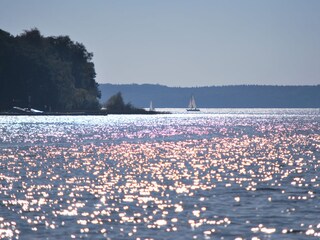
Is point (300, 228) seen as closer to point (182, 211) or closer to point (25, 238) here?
point (182, 211)

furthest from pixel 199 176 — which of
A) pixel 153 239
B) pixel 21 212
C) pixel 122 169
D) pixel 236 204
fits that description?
pixel 153 239

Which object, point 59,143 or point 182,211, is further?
point 59,143

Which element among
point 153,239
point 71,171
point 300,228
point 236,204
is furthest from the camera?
point 71,171

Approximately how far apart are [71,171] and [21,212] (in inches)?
944

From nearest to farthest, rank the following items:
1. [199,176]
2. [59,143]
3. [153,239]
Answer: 1. [153,239]
2. [199,176]
3. [59,143]

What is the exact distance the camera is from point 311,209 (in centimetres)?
4084

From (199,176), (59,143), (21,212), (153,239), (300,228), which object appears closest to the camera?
(153,239)

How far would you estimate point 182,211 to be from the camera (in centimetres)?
4031

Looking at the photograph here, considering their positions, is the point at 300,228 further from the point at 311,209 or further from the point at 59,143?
the point at 59,143

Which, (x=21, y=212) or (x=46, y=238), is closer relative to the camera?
(x=46, y=238)

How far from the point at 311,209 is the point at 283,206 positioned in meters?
1.46

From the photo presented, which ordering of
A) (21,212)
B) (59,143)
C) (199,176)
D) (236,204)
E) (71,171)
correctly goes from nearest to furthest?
(21,212) < (236,204) < (199,176) < (71,171) < (59,143)

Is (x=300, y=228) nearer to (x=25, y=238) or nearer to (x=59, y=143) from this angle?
(x=25, y=238)

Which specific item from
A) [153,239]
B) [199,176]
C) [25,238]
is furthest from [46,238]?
[199,176]
